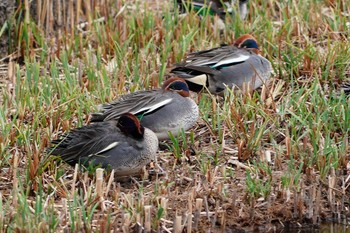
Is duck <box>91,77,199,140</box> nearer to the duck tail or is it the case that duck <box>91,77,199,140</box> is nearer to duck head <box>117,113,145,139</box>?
the duck tail

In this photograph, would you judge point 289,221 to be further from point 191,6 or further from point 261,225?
point 191,6

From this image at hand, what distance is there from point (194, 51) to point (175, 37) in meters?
0.36

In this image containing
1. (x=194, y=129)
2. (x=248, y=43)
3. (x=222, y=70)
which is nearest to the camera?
(x=194, y=129)

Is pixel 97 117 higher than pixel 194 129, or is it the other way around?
pixel 97 117

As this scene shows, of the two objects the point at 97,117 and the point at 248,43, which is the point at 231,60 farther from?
the point at 97,117

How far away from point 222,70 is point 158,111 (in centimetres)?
109

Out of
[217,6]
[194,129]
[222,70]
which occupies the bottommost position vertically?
[194,129]

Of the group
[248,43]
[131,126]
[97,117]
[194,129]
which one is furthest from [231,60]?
[131,126]

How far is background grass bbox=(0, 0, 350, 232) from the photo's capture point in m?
6.12

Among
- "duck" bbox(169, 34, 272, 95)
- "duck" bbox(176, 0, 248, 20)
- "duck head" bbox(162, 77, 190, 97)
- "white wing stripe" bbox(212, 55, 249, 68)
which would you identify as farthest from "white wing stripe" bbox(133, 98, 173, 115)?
"duck" bbox(176, 0, 248, 20)

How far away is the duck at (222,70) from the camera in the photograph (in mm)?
7848

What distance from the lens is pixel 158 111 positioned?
7.00 meters

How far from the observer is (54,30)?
30.5ft

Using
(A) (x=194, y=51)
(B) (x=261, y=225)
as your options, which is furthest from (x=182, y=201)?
(A) (x=194, y=51)
